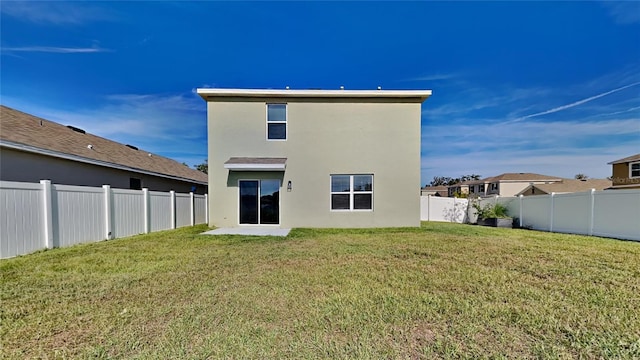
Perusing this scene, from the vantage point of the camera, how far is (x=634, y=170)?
2208 cm

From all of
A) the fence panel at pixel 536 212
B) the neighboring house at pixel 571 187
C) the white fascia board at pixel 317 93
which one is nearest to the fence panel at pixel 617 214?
the fence panel at pixel 536 212

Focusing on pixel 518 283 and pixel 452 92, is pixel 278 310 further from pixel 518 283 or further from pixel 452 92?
pixel 452 92

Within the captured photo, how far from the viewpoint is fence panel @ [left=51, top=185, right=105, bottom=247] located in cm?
674

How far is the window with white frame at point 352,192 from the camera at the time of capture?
466 inches

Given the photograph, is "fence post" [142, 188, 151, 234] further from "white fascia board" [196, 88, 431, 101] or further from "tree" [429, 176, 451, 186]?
"tree" [429, 176, 451, 186]

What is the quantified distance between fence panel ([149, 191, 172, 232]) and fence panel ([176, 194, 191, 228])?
2.21ft

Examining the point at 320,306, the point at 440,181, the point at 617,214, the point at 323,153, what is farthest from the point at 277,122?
the point at 440,181

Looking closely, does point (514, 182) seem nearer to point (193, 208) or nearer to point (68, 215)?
point (193, 208)

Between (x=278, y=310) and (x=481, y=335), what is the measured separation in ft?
7.23

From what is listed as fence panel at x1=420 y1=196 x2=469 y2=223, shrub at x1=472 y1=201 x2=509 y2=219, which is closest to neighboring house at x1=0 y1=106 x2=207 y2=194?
fence panel at x1=420 y1=196 x2=469 y2=223

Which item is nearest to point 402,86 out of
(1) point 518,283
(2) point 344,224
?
(2) point 344,224

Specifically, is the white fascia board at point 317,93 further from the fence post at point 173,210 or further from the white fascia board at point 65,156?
the white fascia board at point 65,156

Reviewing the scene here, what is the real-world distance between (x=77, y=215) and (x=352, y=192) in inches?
374

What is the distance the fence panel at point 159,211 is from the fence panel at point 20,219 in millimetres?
4071
